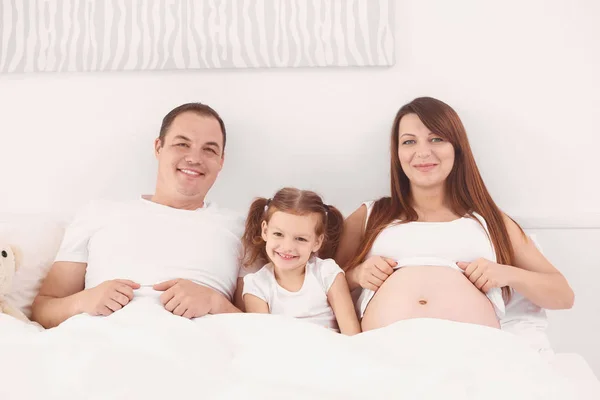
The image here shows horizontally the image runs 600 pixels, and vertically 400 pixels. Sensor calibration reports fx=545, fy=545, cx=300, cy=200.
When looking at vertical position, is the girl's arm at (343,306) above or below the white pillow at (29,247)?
below

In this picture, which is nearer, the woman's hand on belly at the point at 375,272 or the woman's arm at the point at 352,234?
the woman's hand on belly at the point at 375,272

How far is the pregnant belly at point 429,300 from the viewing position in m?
1.40

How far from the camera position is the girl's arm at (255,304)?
150 centimetres

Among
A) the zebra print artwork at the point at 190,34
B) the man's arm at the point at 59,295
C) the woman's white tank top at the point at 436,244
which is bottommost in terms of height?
the man's arm at the point at 59,295

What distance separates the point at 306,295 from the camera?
1.50 meters

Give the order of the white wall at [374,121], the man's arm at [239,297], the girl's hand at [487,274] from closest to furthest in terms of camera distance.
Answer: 1. the girl's hand at [487,274]
2. the man's arm at [239,297]
3. the white wall at [374,121]

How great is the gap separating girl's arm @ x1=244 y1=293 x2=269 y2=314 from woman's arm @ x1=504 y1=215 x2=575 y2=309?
2.17ft

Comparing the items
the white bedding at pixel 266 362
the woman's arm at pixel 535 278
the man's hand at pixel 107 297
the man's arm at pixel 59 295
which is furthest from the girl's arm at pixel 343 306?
the man's arm at pixel 59 295

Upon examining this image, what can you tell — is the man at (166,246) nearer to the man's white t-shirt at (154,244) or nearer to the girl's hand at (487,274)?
the man's white t-shirt at (154,244)

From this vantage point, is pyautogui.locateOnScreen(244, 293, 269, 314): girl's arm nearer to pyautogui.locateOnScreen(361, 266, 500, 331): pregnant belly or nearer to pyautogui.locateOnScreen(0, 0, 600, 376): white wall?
pyautogui.locateOnScreen(361, 266, 500, 331): pregnant belly

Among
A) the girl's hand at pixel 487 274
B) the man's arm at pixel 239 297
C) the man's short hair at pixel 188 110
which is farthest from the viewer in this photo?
the man's short hair at pixel 188 110

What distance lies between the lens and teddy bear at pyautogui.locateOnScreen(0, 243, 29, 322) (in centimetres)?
138

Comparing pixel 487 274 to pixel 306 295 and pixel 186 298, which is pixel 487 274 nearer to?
pixel 306 295

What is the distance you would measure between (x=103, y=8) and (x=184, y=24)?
289 millimetres
